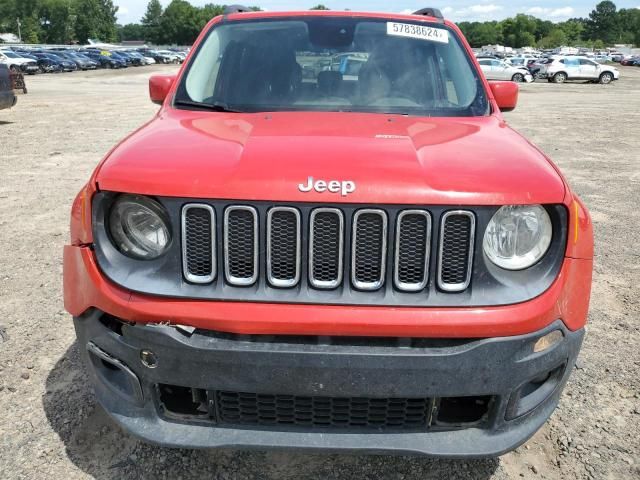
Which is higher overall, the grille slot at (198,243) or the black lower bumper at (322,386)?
the grille slot at (198,243)

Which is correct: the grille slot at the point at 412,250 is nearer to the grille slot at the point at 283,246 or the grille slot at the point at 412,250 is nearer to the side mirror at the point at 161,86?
the grille slot at the point at 283,246

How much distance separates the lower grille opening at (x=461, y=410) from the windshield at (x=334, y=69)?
155 centimetres

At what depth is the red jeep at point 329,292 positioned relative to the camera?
1.95 meters

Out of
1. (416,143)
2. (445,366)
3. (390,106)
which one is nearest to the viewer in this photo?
(445,366)

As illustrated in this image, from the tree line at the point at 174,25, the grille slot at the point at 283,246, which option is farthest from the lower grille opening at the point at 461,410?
the tree line at the point at 174,25

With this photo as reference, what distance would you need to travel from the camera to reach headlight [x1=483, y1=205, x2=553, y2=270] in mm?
2076

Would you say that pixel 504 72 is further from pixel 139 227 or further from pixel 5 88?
pixel 139 227

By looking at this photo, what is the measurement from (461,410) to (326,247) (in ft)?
2.62

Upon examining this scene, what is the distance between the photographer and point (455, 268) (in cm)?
203

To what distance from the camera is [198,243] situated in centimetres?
203

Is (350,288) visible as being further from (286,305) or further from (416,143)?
(416,143)

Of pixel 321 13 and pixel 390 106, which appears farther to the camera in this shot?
pixel 321 13

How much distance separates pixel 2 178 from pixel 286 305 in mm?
7285

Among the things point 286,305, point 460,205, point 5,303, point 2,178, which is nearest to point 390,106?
point 460,205
